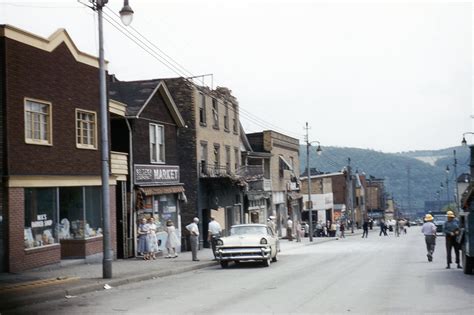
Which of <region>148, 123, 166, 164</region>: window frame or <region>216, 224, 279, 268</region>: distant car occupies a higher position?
<region>148, 123, 166, 164</region>: window frame

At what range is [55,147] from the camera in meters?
21.3

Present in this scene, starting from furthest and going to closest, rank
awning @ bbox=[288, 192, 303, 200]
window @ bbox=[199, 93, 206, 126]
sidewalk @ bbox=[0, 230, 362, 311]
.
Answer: awning @ bbox=[288, 192, 303, 200]
window @ bbox=[199, 93, 206, 126]
sidewalk @ bbox=[0, 230, 362, 311]

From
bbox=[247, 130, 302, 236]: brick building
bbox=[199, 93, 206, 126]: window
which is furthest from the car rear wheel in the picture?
bbox=[247, 130, 302, 236]: brick building

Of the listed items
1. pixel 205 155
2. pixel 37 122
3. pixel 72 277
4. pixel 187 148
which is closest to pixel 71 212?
pixel 37 122

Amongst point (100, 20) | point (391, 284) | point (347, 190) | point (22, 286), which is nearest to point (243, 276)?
point (391, 284)

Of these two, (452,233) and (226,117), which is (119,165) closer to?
(452,233)

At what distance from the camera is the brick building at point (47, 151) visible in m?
18.6

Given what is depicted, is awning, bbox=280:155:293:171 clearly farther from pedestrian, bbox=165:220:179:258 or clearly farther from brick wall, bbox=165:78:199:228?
pedestrian, bbox=165:220:179:258

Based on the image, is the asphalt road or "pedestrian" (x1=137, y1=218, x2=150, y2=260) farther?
"pedestrian" (x1=137, y1=218, x2=150, y2=260)

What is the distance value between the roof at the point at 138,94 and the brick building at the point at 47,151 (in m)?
4.77

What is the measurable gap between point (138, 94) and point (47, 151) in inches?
386

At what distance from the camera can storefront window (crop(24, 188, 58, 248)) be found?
19.7 metres

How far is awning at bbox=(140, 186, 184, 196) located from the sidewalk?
3593 mm

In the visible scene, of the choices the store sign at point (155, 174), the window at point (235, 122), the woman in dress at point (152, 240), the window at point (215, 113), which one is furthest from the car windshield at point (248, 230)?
the window at point (235, 122)
